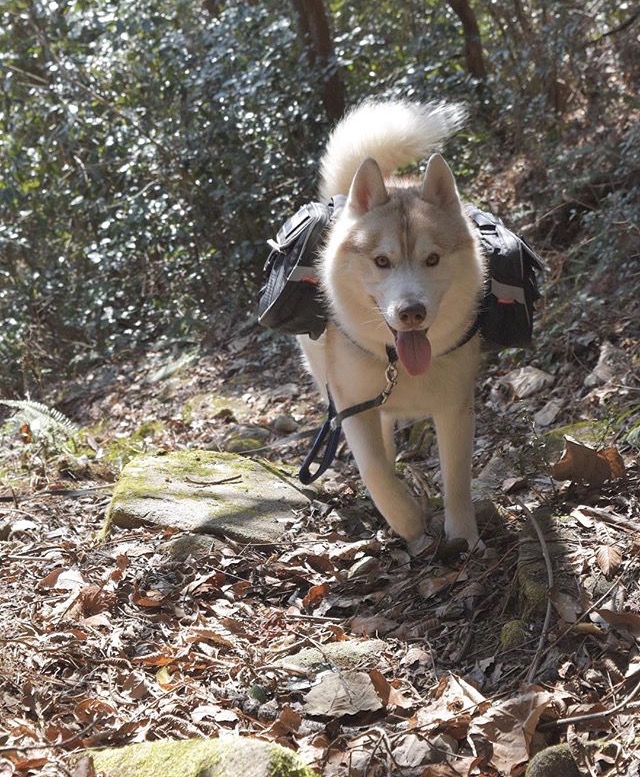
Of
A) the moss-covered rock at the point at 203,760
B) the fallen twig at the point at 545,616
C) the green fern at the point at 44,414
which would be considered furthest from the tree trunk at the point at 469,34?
the moss-covered rock at the point at 203,760

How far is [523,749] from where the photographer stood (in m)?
2.43

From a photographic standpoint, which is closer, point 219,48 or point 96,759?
point 96,759

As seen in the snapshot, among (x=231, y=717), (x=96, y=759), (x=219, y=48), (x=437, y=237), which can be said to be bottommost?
(x=231, y=717)

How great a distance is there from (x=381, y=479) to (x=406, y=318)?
2.84 ft

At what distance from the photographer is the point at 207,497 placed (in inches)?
178

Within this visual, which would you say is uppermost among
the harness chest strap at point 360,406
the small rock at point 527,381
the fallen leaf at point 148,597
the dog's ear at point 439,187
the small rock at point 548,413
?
the dog's ear at point 439,187

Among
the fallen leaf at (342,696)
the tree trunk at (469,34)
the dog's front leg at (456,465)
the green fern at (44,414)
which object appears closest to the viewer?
the fallen leaf at (342,696)

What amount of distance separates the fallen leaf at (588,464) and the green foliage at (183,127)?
16.6 feet

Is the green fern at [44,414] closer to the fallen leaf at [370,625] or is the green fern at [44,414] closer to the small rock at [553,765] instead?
the fallen leaf at [370,625]

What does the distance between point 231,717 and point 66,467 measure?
3.11m

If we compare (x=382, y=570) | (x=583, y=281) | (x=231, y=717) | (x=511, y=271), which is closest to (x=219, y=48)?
(x=583, y=281)

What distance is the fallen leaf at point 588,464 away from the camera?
12.2 ft

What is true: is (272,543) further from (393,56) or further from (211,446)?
(393,56)

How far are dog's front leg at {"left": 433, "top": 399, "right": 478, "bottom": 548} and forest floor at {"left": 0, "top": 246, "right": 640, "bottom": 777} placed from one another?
0.11 meters
